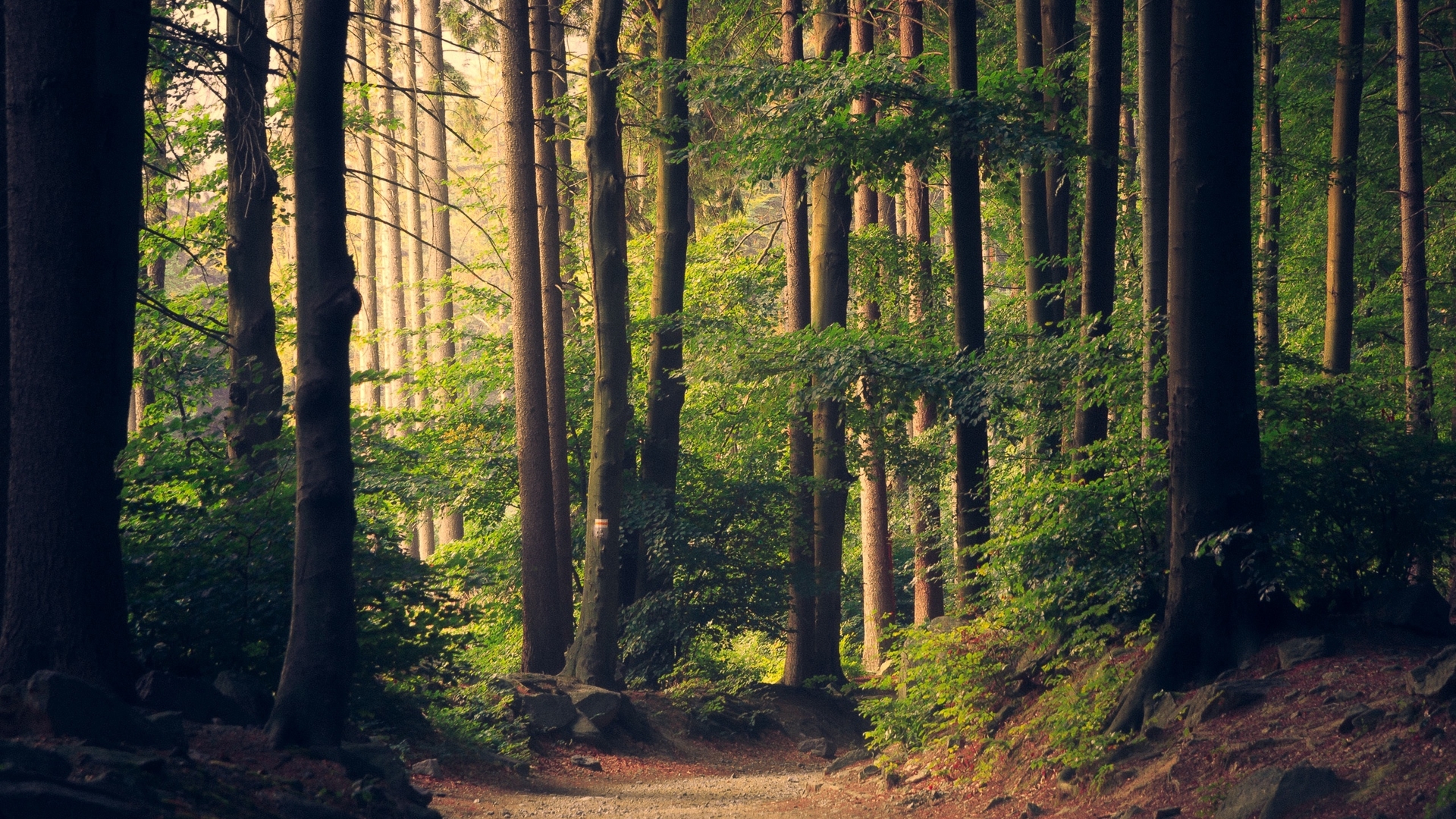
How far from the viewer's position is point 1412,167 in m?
15.0

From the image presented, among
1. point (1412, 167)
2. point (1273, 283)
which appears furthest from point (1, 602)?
point (1412, 167)

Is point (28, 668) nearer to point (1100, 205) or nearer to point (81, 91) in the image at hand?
point (81, 91)

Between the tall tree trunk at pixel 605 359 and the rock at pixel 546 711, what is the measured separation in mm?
970

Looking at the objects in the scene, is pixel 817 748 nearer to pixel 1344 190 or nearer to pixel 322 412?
pixel 322 412

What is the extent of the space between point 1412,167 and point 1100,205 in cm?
741

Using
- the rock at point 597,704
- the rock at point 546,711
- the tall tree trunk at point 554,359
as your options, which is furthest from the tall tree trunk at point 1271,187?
the rock at point 546,711

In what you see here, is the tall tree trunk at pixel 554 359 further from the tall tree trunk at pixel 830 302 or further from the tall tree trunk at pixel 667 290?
the tall tree trunk at pixel 830 302

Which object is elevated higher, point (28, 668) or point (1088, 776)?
point (28, 668)

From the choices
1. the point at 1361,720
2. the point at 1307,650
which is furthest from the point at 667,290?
the point at 1361,720

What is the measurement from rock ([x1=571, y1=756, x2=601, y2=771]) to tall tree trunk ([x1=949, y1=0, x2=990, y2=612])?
471 cm

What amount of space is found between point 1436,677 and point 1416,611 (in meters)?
1.63

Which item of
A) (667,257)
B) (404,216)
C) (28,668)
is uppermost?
(404,216)

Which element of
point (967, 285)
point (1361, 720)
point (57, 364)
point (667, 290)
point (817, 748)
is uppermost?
point (667, 290)

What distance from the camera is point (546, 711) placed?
43.5 feet
